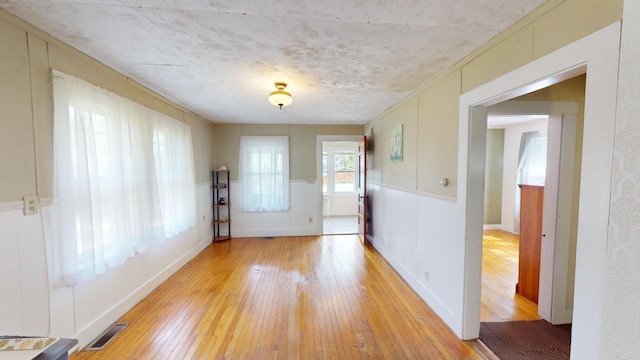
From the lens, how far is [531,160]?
17.4 feet

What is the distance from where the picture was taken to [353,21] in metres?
1.63

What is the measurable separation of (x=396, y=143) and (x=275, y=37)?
7.78 feet

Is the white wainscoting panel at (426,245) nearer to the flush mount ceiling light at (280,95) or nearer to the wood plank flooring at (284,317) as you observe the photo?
the wood plank flooring at (284,317)

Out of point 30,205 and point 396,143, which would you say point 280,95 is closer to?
point 396,143

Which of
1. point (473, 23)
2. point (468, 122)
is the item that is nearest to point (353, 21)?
point (473, 23)

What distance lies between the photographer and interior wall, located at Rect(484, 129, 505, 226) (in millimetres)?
6023

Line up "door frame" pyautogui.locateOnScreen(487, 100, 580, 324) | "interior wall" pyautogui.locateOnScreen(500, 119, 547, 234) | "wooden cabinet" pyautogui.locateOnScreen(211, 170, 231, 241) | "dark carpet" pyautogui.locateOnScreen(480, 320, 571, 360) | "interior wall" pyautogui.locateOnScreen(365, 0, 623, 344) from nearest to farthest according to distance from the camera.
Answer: "interior wall" pyautogui.locateOnScreen(365, 0, 623, 344), "dark carpet" pyautogui.locateOnScreen(480, 320, 571, 360), "door frame" pyautogui.locateOnScreen(487, 100, 580, 324), "wooden cabinet" pyautogui.locateOnScreen(211, 170, 231, 241), "interior wall" pyautogui.locateOnScreen(500, 119, 547, 234)

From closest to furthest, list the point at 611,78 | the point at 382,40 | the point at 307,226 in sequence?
the point at 611,78, the point at 382,40, the point at 307,226

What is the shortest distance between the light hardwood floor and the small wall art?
1953mm

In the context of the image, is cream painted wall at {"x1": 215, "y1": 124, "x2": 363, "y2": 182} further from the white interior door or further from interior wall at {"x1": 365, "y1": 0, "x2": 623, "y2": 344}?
the white interior door

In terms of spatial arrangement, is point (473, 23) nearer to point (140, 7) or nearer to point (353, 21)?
point (353, 21)

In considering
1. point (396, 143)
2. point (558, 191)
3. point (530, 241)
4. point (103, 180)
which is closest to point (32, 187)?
point (103, 180)

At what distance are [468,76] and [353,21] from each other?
115 centimetres

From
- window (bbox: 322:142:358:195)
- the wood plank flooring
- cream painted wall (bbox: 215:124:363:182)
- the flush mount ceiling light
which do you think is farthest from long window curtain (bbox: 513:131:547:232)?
the flush mount ceiling light
